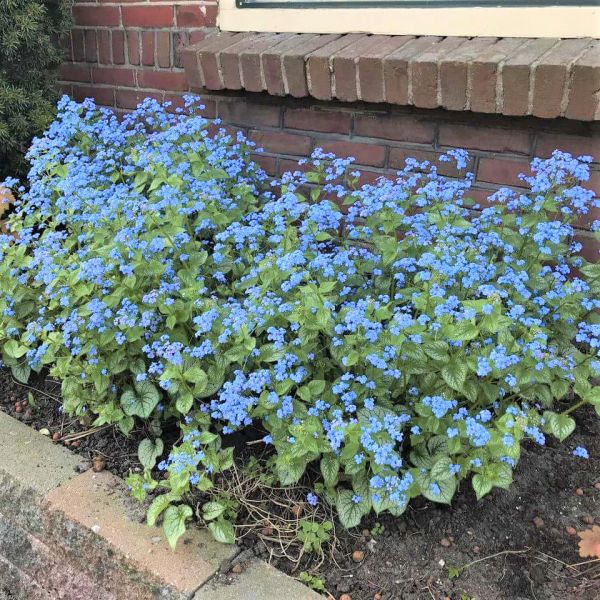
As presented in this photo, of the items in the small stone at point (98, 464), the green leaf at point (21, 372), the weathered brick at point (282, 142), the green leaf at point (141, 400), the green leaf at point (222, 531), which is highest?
the weathered brick at point (282, 142)

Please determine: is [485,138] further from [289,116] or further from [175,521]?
[175,521]

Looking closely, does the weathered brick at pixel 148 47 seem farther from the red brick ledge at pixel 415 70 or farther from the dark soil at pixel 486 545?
the dark soil at pixel 486 545

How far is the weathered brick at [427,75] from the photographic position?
2275 mm

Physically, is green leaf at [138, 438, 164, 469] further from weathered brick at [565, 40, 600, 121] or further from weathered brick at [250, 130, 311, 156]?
weathered brick at [565, 40, 600, 121]

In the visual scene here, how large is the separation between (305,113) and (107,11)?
1.41 meters

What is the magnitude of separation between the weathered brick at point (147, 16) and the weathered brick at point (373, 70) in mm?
1192

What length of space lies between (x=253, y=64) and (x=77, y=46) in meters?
1.50

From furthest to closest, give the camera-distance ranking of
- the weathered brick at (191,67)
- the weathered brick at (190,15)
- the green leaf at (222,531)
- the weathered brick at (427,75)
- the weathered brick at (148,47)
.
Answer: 1. the weathered brick at (148,47)
2. the weathered brick at (190,15)
3. the weathered brick at (191,67)
4. the weathered brick at (427,75)
5. the green leaf at (222,531)

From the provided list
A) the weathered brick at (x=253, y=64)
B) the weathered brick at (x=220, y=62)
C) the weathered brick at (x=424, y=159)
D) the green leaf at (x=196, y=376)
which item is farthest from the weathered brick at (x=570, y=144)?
the green leaf at (x=196, y=376)

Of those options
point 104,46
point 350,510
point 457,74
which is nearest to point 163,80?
point 104,46

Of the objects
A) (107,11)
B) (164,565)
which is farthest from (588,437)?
(107,11)

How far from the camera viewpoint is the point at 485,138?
7.77ft

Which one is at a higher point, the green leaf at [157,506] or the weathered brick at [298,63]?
the weathered brick at [298,63]

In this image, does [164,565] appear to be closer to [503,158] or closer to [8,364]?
[8,364]
